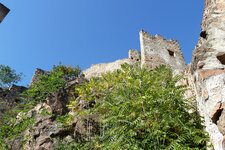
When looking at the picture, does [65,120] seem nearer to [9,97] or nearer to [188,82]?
[188,82]

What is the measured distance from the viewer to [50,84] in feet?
54.9

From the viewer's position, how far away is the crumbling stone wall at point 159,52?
2323 centimetres

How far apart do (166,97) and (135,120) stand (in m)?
1.08

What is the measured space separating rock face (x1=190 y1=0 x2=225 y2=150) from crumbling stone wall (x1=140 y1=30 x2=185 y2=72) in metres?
14.3

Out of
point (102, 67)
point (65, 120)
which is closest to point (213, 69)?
point (65, 120)

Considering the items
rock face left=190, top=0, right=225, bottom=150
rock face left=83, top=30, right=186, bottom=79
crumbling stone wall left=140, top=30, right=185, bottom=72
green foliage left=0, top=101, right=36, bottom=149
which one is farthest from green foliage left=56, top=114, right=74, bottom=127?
crumbling stone wall left=140, top=30, right=185, bottom=72

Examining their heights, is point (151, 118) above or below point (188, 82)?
below

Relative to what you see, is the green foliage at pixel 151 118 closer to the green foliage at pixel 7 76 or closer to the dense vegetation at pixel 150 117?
the dense vegetation at pixel 150 117

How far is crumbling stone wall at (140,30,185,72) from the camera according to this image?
2323cm

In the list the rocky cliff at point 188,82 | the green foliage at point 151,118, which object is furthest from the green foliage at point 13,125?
the green foliage at point 151,118

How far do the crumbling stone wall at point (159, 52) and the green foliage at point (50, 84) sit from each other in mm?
6460

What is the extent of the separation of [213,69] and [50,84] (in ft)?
36.0

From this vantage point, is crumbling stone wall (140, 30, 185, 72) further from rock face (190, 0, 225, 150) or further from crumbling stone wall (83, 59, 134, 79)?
rock face (190, 0, 225, 150)

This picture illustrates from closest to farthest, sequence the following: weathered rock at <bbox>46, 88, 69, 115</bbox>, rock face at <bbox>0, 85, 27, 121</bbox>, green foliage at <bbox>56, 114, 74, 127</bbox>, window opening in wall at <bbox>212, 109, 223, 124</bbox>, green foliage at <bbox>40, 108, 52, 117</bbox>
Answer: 1. window opening in wall at <bbox>212, 109, 223, 124</bbox>
2. green foliage at <bbox>56, 114, 74, 127</bbox>
3. green foliage at <bbox>40, 108, 52, 117</bbox>
4. weathered rock at <bbox>46, 88, 69, 115</bbox>
5. rock face at <bbox>0, 85, 27, 121</bbox>
